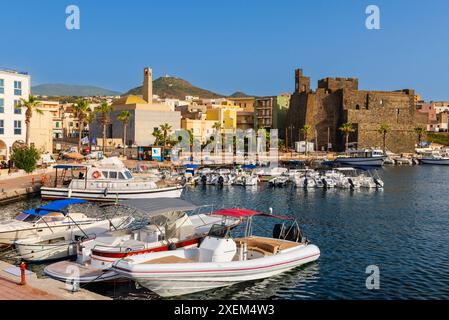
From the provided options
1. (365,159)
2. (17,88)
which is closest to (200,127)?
(365,159)

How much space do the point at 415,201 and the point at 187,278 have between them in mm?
35252

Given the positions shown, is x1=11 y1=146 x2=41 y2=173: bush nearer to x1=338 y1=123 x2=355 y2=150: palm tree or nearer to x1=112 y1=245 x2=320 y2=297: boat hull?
x1=112 y1=245 x2=320 y2=297: boat hull

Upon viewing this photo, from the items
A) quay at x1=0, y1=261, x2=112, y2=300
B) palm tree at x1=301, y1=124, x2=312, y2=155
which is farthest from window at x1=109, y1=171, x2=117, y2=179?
palm tree at x1=301, y1=124, x2=312, y2=155

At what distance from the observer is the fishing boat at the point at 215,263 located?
59.3 ft

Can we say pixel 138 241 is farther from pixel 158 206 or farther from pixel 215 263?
pixel 215 263

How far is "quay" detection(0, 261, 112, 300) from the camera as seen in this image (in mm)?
15320

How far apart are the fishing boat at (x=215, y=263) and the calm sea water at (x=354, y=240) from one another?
0.53 m

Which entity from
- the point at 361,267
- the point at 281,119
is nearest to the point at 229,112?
the point at 281,119

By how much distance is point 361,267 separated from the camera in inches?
923

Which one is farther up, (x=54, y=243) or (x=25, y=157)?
(x=25, y=157)

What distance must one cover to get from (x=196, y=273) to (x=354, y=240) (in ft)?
45.5

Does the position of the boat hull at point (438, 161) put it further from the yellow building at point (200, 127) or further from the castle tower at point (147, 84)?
the castle tower at point (147, 84)

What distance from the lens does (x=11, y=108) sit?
6109 cm
